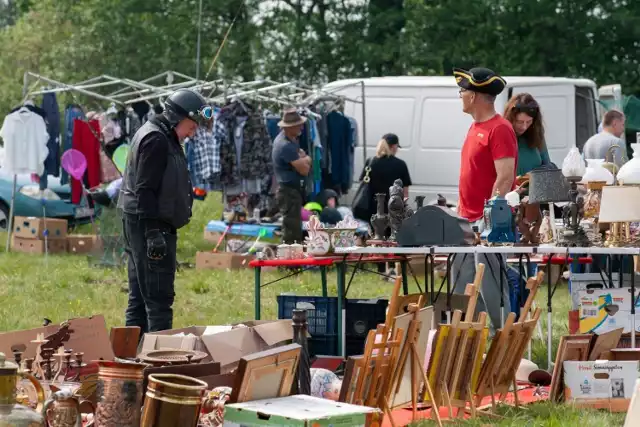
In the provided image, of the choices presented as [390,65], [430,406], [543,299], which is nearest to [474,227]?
[430,406]

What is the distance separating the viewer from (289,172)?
1283 centimetres

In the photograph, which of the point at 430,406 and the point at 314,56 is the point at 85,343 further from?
the point at 314,56

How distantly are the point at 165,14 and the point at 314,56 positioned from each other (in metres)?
3.36

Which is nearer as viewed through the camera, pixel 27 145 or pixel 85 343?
pixel 85 343

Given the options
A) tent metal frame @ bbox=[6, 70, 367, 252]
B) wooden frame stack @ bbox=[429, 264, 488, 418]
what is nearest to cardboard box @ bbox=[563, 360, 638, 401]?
wooden frame stack @ bbox=[429, 264, 488, 418]

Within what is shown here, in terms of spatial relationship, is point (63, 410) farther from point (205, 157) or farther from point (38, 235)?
point (38, 235)

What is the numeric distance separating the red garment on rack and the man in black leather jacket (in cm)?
725

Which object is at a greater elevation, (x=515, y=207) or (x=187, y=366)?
(x=515, y=207)

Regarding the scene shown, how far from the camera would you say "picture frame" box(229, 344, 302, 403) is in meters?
4.92

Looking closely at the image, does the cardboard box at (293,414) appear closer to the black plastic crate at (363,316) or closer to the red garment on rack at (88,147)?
the black plastic crate at (363,316)

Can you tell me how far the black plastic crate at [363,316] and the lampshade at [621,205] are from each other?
1.43 metres

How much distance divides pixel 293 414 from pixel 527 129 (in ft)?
13.9

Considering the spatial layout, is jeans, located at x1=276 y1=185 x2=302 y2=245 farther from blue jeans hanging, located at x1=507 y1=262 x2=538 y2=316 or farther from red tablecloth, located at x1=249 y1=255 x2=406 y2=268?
red tablecloth, located at x1=249 y1=255 x2=406 y2=268

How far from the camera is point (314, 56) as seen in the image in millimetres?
25516
